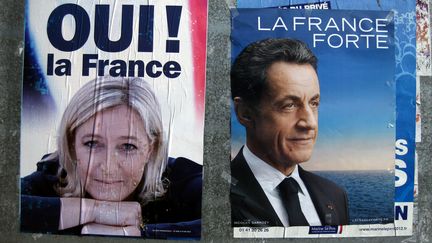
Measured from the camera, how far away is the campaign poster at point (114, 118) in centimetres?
361

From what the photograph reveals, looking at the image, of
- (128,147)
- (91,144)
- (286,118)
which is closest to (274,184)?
(286,118)

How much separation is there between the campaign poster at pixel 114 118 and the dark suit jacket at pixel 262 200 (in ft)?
1.08

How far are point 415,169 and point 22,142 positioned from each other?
11.6ft

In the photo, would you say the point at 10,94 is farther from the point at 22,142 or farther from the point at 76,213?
the point at 76,213

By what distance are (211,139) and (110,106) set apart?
37.2 inches

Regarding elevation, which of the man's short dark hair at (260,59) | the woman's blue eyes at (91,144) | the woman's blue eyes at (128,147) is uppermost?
the man's short dark hair at (260,59)

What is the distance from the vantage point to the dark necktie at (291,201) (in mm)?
3604

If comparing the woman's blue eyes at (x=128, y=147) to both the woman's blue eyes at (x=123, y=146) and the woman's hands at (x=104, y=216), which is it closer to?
the woman's blue eyes at (x=123, y=146)

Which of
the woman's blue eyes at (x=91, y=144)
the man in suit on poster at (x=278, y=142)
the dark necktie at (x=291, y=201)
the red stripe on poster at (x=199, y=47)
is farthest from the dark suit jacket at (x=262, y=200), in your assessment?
the woman's blue eyes at (x=91, y=144)

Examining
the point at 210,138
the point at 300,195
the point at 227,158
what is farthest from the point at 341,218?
the point at 210,138

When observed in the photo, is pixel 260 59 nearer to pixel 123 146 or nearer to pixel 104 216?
pixel 123 146

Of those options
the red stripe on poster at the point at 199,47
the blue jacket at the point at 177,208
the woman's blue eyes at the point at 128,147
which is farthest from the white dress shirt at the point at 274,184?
the woman's blue eyes at the point at 128,147

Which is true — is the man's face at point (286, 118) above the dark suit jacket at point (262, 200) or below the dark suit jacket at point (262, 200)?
above

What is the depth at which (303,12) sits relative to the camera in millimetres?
3693
